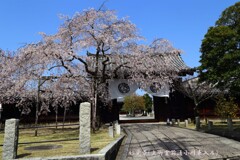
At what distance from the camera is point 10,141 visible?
7.09 m

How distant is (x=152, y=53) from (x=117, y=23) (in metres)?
3.63

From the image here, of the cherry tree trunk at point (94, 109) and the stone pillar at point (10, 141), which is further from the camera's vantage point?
the cherry tree trunk at point (94, 109)

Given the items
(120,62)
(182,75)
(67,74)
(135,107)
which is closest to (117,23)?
(120,62)

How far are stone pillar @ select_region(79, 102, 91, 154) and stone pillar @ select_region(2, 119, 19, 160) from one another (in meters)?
2.07

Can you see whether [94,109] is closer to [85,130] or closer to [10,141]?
[85,130]

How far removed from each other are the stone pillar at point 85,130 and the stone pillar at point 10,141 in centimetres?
207

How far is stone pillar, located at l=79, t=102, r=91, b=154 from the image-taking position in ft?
23.6

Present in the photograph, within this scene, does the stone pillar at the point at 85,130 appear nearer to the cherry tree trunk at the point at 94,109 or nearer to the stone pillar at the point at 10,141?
the stone pillar at the point at 10,141

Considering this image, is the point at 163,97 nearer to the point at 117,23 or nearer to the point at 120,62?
the point at 120,62

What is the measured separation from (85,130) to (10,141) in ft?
7.70

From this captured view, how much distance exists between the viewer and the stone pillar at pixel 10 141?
699 centimetres

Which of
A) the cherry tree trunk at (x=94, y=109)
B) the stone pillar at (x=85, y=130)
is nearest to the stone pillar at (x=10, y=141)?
the stone pillar at (x=85, y=130)

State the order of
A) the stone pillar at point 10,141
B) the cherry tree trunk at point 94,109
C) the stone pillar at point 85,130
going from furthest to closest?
1. the cherry tree trunk at point 94,109
2. the stone pillar at point 85,130
3. the stone pillar at point 10,141

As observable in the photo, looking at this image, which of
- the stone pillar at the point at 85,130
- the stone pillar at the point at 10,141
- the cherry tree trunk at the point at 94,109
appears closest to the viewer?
the stone pillar at the point at 10,141
